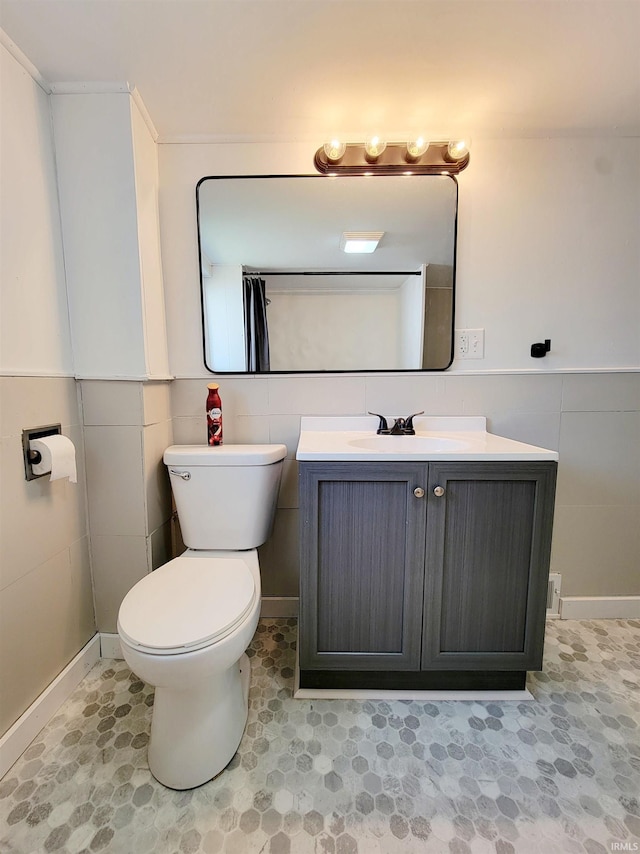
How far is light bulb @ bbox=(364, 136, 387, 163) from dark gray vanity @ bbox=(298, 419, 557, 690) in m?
1.13

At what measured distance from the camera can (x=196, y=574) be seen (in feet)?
3.67

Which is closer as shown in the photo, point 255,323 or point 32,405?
point 32,405

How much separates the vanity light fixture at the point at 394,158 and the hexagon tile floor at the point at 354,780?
1931 millimetres

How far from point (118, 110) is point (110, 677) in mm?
1964

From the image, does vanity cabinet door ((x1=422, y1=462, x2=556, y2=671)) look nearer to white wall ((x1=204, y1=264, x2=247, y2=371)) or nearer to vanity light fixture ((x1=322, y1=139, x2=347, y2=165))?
white wall ((x1=204, y1=264, x2=247, y2=371))

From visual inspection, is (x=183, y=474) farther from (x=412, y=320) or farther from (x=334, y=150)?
Result: (x=334, y=150)

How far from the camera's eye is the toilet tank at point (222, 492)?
4.17ft

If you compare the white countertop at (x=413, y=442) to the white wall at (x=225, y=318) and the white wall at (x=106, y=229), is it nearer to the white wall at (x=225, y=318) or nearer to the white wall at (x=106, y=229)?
the white wall at (x=225, y=318)

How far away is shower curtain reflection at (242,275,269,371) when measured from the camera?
1.45 metres

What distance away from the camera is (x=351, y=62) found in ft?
3.55

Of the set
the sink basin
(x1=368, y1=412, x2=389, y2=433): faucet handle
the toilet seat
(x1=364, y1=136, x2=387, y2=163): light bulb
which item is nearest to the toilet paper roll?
the toilet seat

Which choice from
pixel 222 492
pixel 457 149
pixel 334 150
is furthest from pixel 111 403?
pixel 457 149

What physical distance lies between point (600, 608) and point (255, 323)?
1960 mm

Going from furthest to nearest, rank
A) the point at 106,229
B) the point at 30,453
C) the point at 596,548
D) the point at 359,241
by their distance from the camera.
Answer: the point at 596,548 → the point at 359,241 → the point at 106,229 → the point at 30,453
